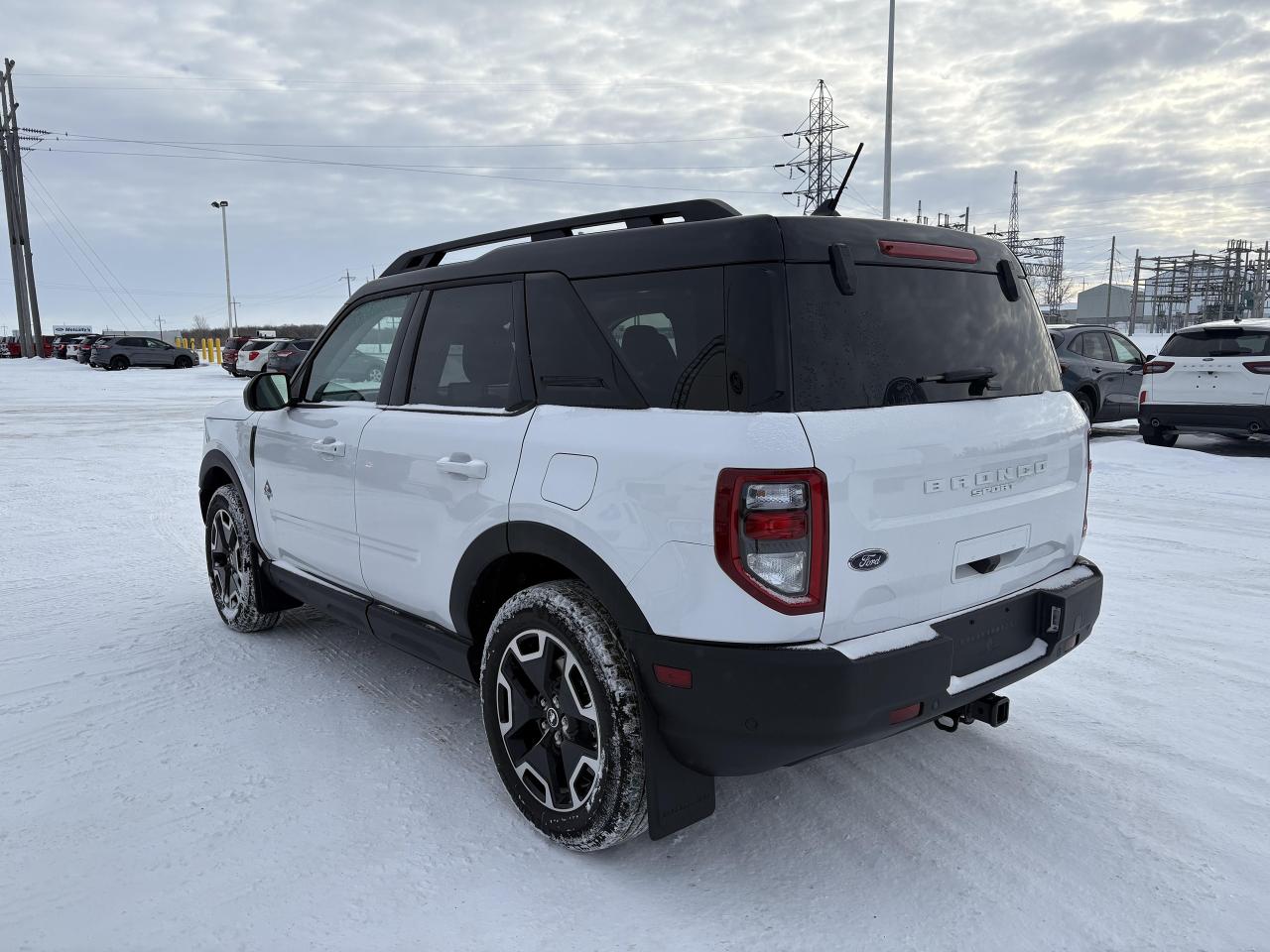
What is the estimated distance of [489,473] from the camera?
2936 millimetres

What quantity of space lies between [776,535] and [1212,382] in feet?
36.3

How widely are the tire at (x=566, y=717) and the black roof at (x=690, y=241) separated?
3.37 feet

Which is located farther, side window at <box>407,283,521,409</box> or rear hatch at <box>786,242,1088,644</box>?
side window at <box>407,283,521,409</box>

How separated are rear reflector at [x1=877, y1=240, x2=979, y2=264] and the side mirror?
9.72 ft

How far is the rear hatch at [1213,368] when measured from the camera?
1059 centimetres

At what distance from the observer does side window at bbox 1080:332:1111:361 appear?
13031mm

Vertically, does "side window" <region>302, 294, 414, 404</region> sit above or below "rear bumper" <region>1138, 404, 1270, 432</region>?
above

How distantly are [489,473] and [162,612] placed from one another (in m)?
3.28

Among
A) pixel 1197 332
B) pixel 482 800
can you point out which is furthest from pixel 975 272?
pixel 1197 332

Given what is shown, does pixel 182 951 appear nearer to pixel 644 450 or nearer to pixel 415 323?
pixel 644 450

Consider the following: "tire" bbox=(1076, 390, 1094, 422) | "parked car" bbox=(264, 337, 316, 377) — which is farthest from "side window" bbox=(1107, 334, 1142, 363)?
"parked car" bbox=(264, 337, 316, 377)

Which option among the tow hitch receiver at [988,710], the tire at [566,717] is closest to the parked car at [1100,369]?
the tow hitch receiver at [988,710]

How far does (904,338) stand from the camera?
2.61m

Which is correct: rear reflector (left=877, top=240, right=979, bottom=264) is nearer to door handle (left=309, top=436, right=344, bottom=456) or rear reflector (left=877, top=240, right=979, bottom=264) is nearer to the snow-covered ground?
the snow-covered ground
